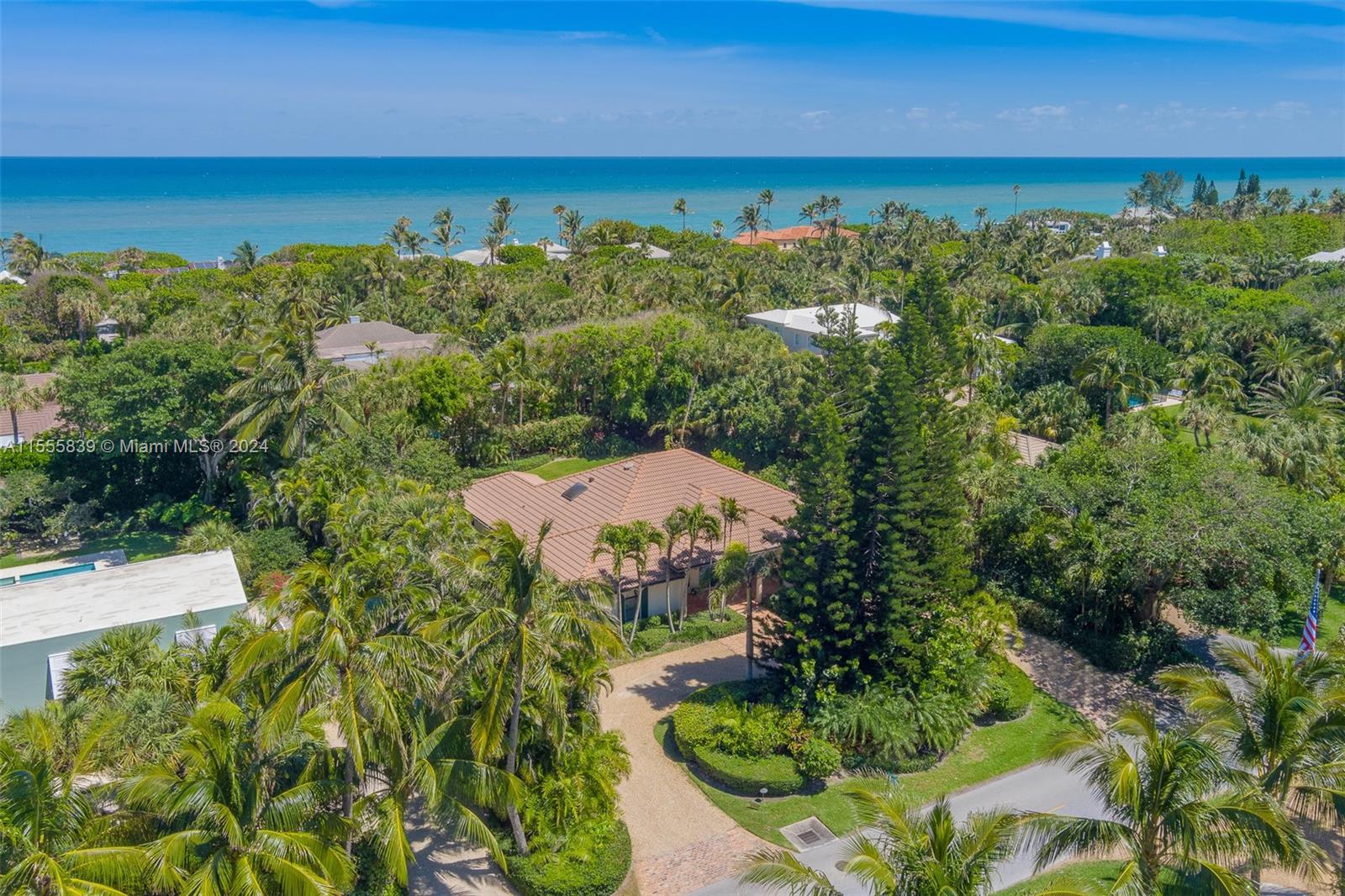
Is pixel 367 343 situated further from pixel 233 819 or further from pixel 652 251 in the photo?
pixel 233 819

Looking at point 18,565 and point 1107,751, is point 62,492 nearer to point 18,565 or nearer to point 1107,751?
point 18,565

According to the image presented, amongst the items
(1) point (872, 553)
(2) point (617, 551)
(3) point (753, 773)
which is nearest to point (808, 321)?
(2) point (617, 551)

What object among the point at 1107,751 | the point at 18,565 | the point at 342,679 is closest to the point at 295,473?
the point at 18,565

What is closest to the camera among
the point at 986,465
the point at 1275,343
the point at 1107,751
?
the point at 1107,751

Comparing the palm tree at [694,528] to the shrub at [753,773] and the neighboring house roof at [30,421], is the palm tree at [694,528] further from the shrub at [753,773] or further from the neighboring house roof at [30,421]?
the neighboring house roof at [30,421]

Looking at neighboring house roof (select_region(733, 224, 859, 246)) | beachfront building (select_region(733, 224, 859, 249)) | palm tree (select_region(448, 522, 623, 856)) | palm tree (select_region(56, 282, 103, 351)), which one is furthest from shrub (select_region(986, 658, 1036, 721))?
neighboring house roof (select_region(733, 224, 859, 246))
